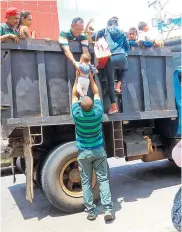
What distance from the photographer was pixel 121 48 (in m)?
4.60

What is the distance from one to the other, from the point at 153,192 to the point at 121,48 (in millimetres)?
2466

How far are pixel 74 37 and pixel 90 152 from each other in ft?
5.72

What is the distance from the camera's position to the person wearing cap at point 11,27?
411 centimetres

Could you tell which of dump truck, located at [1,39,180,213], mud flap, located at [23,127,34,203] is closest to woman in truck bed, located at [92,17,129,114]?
dump truck, located at [1,39,180,213]

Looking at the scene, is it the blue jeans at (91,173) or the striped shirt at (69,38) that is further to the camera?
the striped shirt at (69,38)

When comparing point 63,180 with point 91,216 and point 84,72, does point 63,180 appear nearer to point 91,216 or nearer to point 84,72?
point 91,216

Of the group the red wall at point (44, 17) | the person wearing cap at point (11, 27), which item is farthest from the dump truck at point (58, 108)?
the red wall at point (44, 17)

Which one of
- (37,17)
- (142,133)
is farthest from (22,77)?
(37,17)

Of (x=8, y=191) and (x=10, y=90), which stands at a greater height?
(x=10, y=90)

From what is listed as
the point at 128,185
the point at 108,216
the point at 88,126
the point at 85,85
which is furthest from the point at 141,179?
the point at 85,85

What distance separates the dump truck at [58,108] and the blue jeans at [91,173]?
0.34 m

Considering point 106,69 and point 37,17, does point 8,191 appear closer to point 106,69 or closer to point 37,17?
point 106,69

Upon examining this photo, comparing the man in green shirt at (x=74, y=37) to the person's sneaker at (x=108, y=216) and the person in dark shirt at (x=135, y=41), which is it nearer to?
the person in dark shirt at (x=135, y=41)

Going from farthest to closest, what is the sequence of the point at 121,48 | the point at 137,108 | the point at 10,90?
the point at 137,108 < the point at 121,48 < the point at 10,90
